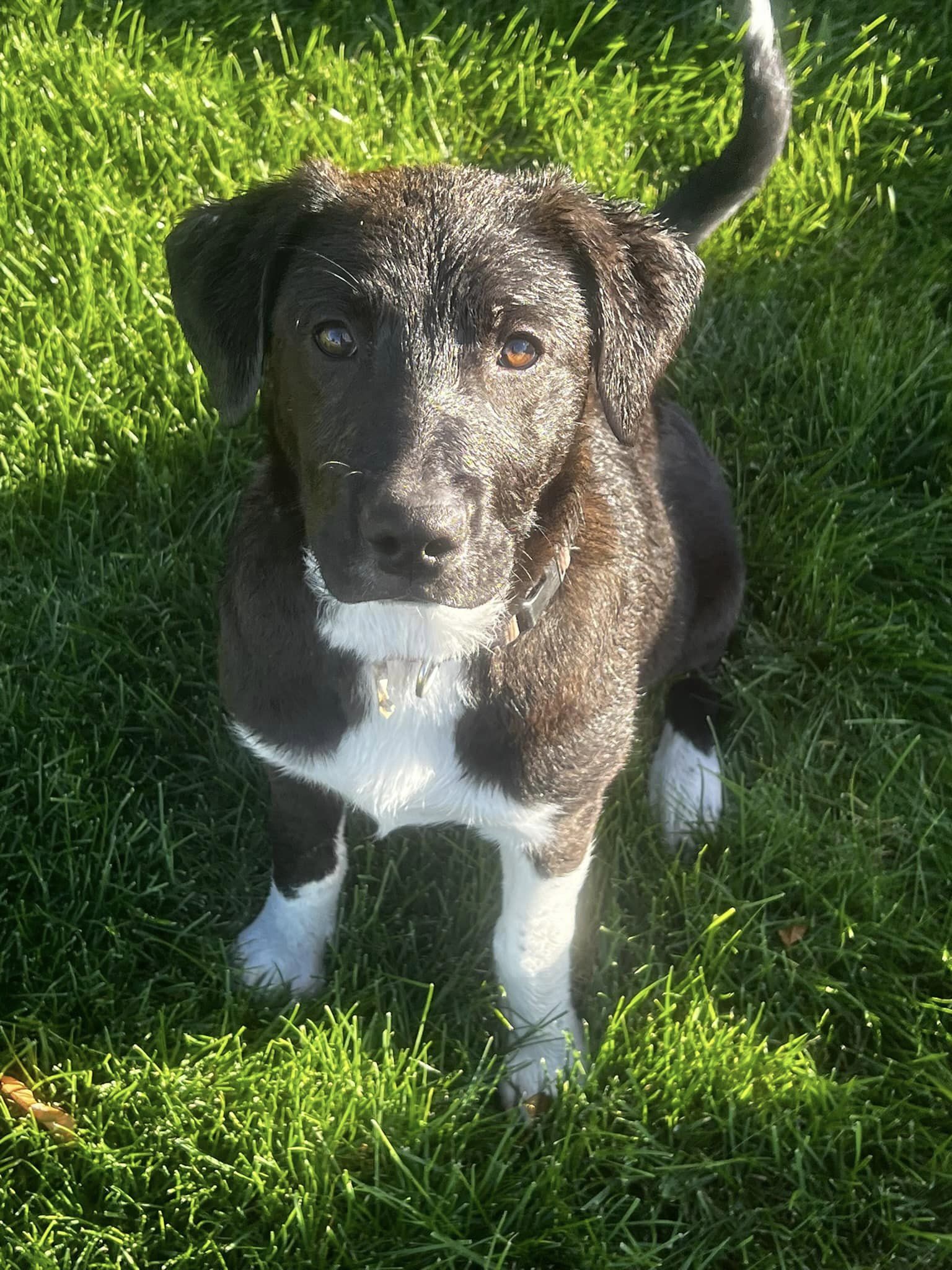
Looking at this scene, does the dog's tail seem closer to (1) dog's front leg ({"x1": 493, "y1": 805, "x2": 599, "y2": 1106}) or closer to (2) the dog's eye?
(2) the dog's eye

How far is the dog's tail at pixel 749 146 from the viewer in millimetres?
2762

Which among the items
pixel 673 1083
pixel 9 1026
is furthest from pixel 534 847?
pixel 9 1026

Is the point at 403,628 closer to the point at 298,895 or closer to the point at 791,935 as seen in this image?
the point at 298,895

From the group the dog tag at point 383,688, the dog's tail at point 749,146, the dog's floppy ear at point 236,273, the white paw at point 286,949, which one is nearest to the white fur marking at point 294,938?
the white paw at point 286,949

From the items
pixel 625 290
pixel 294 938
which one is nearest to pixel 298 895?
pixel 294 938

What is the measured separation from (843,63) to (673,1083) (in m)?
3.45

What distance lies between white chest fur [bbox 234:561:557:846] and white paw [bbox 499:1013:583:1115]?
0.58 m

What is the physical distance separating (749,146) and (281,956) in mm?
2131

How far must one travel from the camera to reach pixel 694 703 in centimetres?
334

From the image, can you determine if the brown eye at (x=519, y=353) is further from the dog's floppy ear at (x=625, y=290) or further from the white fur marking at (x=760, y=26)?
the white fur marking at (x=760, y=26)

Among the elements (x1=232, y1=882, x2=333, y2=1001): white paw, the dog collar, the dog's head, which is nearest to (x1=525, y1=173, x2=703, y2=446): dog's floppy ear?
the dog's head

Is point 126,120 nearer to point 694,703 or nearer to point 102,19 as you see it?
point 102,19

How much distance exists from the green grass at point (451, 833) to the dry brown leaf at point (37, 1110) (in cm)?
3

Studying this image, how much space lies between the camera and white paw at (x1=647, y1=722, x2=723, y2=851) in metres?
3.14
